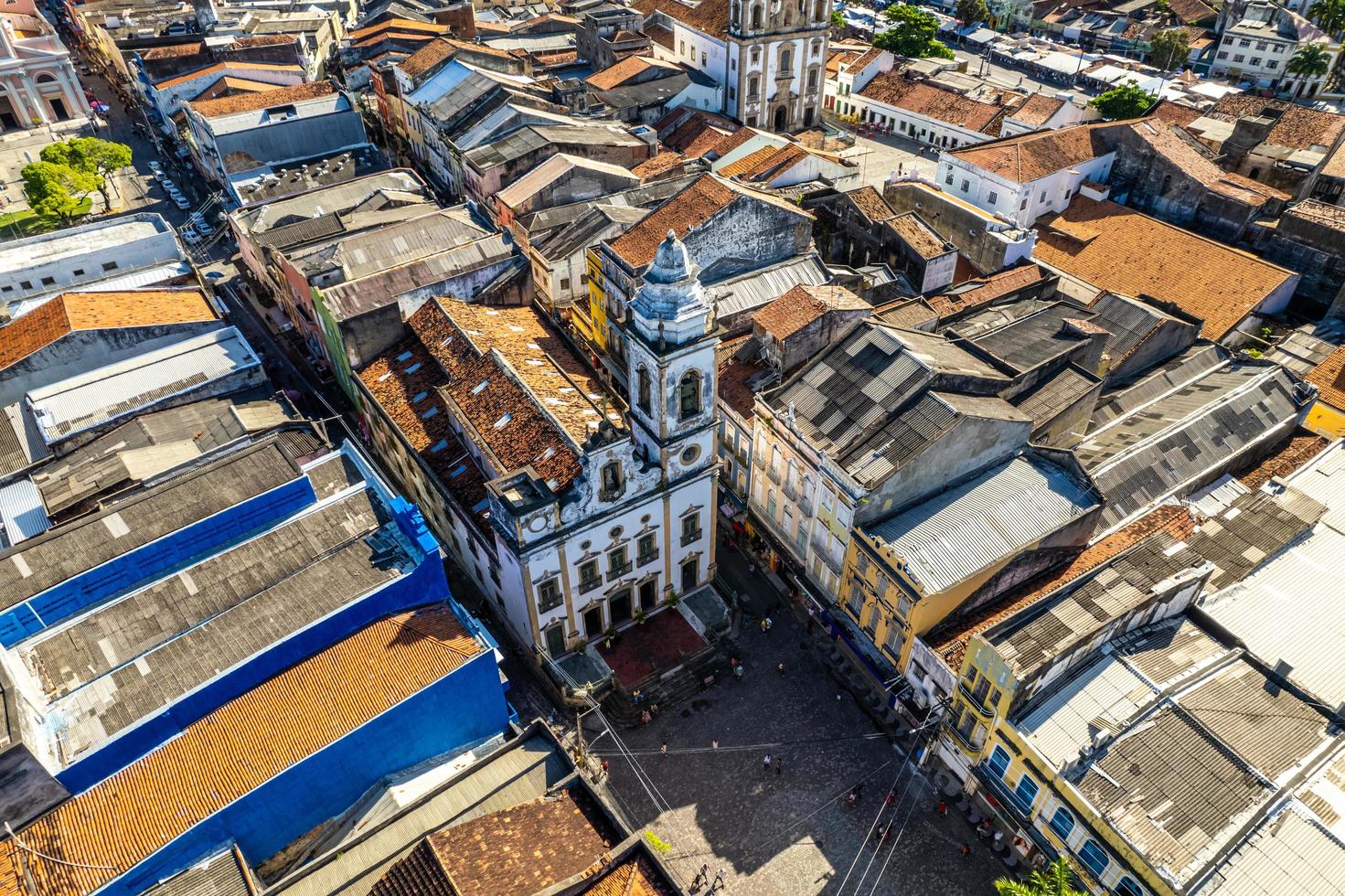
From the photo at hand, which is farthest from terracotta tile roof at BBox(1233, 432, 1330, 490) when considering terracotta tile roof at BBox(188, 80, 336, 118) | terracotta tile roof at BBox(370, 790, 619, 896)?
terracotta tile roof at BBox(188, 80, 336, 118)

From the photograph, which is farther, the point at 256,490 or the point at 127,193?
the point at 127,193

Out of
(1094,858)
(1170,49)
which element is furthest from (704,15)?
(1094,858)

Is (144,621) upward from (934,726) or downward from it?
upward

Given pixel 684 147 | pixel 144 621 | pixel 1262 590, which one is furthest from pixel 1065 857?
pixel 684 147

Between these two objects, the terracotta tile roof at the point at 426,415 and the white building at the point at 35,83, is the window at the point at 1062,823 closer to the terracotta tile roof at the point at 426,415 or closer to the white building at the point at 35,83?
the terracotta tile roof at the point at 426,415

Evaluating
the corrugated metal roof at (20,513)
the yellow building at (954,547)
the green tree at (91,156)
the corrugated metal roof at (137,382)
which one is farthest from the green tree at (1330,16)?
the corrugated metal roof at (20,513)

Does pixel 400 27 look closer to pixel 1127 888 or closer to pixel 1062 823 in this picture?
pixel 1062 823

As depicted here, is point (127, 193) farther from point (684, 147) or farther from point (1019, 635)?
point (1019, 635)
